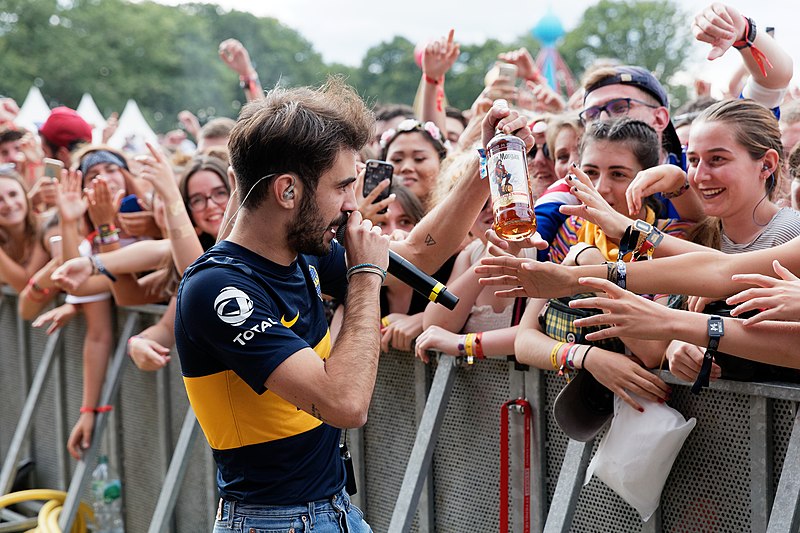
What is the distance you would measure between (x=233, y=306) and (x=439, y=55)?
145 inches

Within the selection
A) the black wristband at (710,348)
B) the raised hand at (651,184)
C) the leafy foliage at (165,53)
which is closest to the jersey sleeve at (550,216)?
the raised hand at (651,184)

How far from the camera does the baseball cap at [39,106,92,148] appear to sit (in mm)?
8234

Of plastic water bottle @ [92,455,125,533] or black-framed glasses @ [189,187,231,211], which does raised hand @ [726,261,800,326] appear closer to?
black-framed glasses @ [189,187,231,211]

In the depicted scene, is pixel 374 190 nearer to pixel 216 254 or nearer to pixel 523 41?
pixel 216 254

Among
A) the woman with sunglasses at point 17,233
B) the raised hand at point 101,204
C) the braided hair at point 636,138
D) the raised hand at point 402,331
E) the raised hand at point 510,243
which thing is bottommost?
the woman with sunglasses at point 17,233

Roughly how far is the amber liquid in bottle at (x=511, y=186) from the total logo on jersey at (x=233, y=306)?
0.94m

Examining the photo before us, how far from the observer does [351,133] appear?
2.78 meters

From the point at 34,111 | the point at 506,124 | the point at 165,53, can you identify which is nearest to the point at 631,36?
the point at 165,53

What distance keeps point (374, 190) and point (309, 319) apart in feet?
5.38

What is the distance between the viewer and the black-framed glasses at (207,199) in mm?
5094

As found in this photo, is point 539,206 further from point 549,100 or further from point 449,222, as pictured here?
point 549,100

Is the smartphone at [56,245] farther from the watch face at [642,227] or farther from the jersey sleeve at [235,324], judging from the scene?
the watch face at [642,227]

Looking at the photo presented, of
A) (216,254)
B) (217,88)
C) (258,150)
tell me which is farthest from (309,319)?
(217,88)

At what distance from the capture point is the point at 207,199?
509 cm
